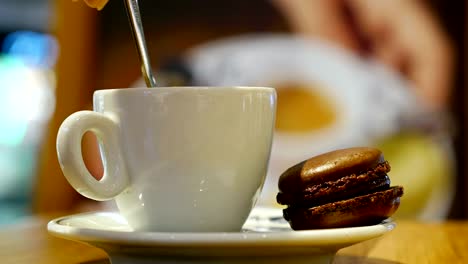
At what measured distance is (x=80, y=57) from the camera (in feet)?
4.45

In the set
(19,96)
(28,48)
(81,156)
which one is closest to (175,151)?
(81,156)

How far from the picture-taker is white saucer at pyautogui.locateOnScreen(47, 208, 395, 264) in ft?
1.26

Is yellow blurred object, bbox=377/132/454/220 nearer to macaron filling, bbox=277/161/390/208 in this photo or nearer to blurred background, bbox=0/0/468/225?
blurred background, bbox=0/0/468/225

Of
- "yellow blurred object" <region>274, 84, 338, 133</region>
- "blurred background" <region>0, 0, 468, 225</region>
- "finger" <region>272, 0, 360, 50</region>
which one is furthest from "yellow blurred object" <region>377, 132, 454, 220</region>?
"finger" <region>272, 0, 360, 50</region>

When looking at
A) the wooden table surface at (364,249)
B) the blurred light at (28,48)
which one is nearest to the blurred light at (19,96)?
the blurred light at (28,48)

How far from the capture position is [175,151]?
0.47 metres

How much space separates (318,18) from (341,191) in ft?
3.10

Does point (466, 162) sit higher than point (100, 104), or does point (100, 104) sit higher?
point (100, 104)

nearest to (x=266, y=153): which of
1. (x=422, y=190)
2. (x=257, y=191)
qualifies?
(x=257, y=191)

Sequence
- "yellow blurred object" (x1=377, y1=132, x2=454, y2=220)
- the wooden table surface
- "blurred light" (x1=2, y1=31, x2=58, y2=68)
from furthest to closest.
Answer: "blurred light" (x1=2, y1=31, x2=58, y2=68) → "yellow blurred object" (x1=377, y1=132, x2=454, y2=220) → the wooden table surface

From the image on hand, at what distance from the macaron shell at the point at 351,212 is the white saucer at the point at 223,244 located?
16 millimetres

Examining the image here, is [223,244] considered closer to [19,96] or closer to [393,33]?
[393,33]

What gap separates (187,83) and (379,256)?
0.89m

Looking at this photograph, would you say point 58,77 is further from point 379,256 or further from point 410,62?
point 379,256
